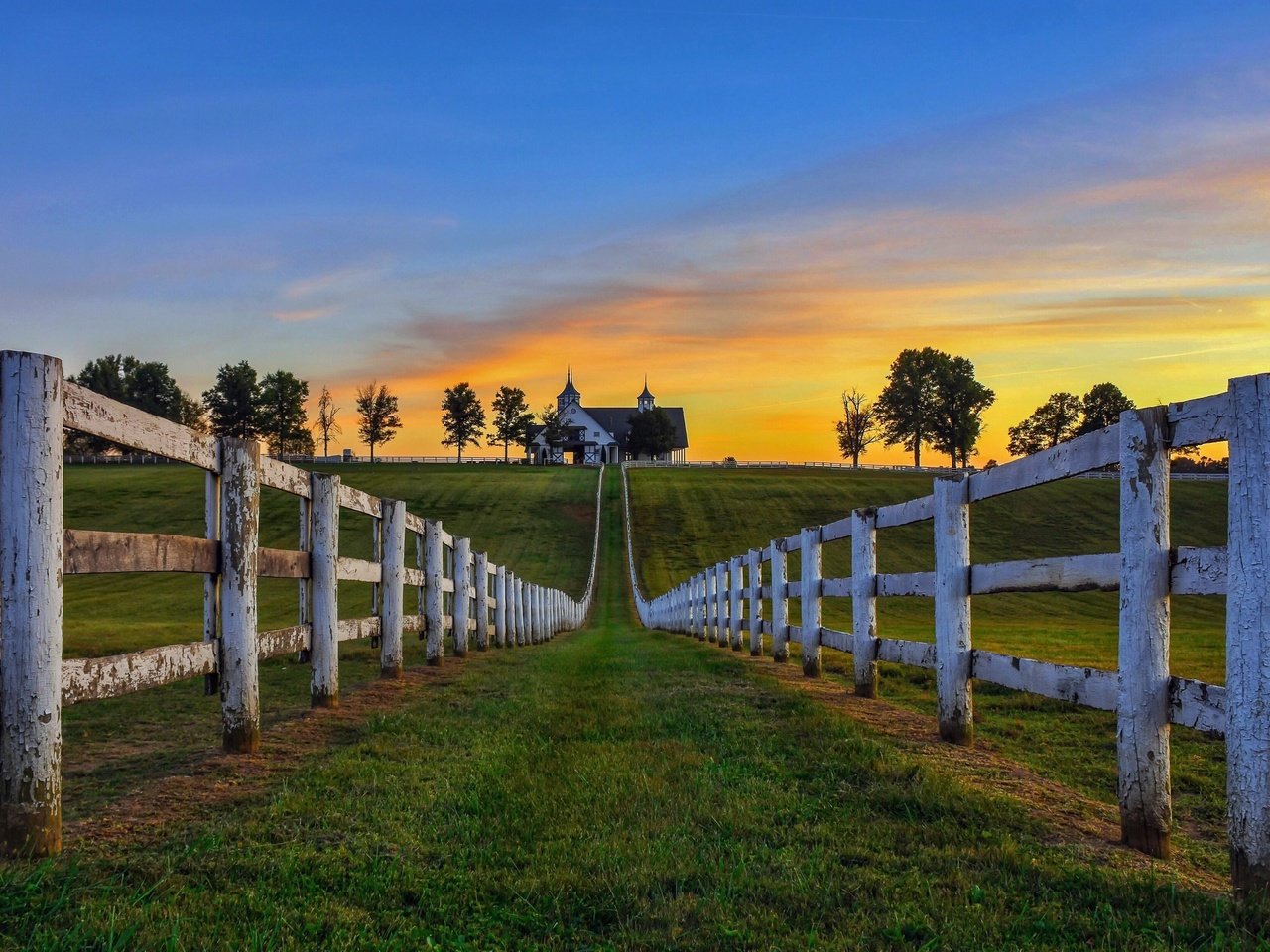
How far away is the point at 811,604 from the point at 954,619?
362 cm

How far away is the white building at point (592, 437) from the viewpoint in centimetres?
13488

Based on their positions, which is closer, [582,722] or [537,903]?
[537,903]

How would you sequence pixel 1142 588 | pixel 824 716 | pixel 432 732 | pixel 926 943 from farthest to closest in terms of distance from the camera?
pixel 824 716, pixel 432 732, pixel 1142 588, pixel 926 943

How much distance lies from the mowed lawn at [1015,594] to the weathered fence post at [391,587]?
14.4 feet

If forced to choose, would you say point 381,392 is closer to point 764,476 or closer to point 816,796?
point 764,476

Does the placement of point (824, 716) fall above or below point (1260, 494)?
below

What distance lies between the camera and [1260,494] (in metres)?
3.38

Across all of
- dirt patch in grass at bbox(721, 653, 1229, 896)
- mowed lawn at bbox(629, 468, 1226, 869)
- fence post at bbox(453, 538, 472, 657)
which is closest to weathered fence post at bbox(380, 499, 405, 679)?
fence post at bbox(453, 538, 472, 657)

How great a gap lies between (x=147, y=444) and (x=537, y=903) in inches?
111

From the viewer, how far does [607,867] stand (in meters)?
3.50

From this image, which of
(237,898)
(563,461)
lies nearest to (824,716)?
(237,898)

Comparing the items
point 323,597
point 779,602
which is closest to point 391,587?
point 323,597

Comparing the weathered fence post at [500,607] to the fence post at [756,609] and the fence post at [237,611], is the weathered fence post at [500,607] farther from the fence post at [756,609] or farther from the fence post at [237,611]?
the fence post at [237,611]

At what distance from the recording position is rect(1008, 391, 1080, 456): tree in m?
112
